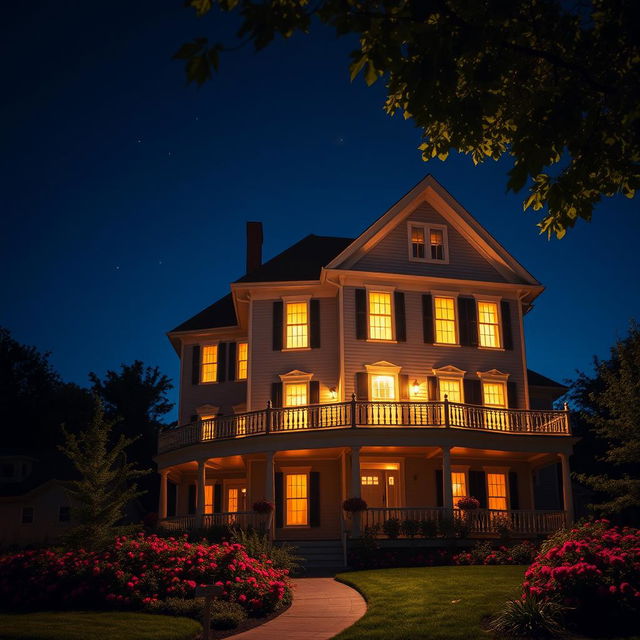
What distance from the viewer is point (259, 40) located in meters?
6.29

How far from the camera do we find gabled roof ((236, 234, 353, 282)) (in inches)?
1090

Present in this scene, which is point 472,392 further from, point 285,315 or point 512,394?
point 285,315

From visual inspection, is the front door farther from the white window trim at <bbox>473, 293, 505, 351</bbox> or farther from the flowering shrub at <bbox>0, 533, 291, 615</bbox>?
the flowering shrub at <bbox>0, 533, 291, 615</bbox>

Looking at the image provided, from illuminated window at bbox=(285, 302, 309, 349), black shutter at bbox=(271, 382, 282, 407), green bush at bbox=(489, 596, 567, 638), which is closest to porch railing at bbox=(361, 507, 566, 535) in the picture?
black shutter at bbox=(271, 382, 282, 407)

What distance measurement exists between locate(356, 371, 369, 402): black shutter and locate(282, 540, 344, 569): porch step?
17.4 ft

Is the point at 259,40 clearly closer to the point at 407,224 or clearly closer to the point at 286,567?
the point at 286,567

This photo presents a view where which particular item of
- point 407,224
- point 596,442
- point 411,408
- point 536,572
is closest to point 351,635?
point 536,572

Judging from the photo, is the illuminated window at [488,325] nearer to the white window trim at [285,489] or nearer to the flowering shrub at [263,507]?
the white window trim at [285,489]

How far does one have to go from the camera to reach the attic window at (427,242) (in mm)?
27719

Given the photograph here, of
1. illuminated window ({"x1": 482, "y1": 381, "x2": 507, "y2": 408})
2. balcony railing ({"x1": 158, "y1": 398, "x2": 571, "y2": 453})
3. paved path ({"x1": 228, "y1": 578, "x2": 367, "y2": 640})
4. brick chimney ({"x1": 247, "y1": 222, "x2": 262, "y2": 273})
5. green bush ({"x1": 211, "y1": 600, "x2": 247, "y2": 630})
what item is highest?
brick chimney ({"x1": 247, "y1": 222, "x2": 262, "y2": 273})

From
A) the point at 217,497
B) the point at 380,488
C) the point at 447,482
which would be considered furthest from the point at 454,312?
the point at 217,497

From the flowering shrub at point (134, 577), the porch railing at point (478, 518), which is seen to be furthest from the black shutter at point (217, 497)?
the flowering shrub at point (134, 577)

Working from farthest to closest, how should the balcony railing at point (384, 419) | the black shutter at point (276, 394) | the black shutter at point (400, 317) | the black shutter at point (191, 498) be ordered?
the black shutter at point (191, 498) → the black shutter at point (276, 394) → the black shutter at point (400, 317) → the balcony railing at point (384, 419)

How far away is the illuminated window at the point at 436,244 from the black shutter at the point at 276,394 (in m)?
7.70
